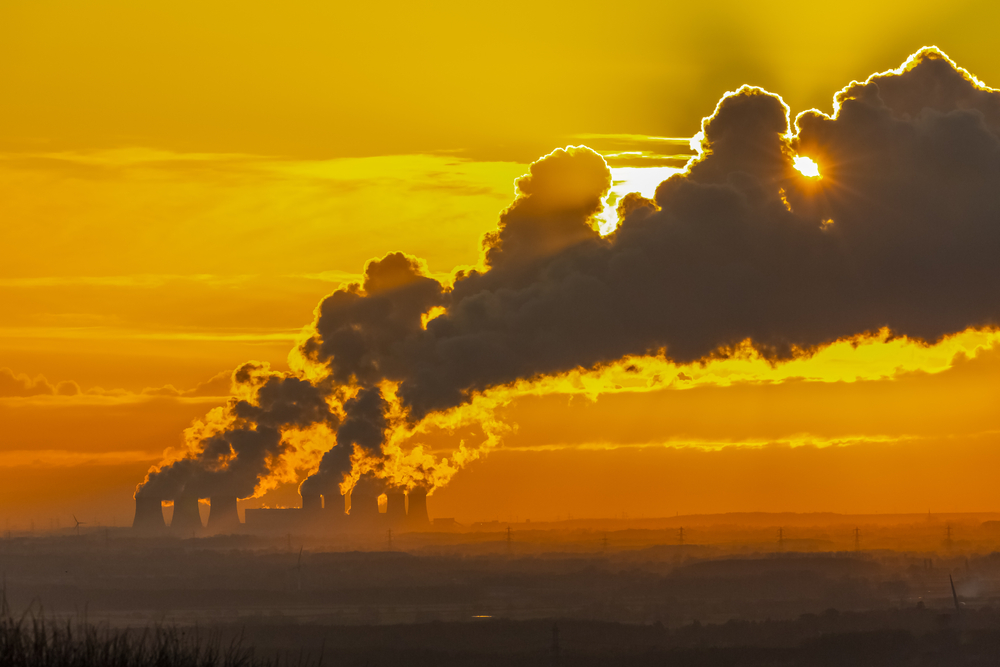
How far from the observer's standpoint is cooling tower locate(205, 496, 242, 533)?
179750mm

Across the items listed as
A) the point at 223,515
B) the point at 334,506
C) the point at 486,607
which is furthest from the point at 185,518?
the point at 486,607

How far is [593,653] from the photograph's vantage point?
288 ft

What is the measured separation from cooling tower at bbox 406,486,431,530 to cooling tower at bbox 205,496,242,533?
2201 centimetres

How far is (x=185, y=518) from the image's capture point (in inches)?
7648

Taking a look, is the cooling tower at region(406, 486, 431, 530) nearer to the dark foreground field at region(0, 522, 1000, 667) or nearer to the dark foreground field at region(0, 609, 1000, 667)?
the dark foreground field at region(0, 522, 1000, 667)

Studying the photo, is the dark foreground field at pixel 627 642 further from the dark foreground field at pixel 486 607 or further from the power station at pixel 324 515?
the power station at pixel 324 515

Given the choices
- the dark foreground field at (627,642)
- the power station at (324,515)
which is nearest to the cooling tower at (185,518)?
the power station at (324,515)

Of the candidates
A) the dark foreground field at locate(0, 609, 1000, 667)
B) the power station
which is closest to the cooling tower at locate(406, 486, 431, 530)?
the power station

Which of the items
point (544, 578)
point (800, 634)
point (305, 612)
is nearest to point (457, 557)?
point (544, 578)

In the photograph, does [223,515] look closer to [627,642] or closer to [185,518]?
[185,518]

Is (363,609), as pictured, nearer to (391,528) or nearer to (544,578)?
(544,578)

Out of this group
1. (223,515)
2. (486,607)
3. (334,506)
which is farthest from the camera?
(223,515)

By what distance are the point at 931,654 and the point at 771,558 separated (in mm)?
84189

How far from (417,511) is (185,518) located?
1187 inches
